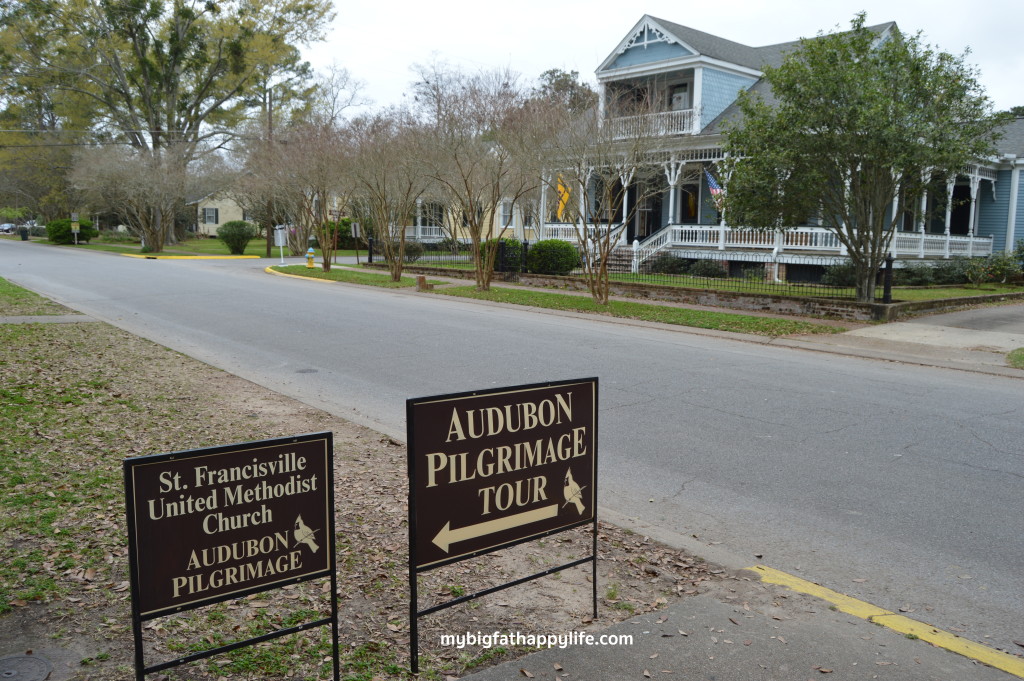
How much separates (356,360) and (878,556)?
8.14 m

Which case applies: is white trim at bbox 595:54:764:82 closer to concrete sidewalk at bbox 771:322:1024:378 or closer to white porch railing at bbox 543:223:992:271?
white porch railing at bbox 543:223:992:271

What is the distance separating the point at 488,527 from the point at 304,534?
88 cm

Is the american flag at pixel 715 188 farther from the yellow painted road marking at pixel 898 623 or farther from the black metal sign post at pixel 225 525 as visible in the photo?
the black metal sign post at pixel 225 525

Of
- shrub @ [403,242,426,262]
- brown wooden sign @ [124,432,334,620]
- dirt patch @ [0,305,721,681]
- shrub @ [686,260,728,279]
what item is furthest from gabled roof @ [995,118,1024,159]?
brown wooden sign @ [124,432,334,620]

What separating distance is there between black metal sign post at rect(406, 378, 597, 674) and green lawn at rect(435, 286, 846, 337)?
1247cm

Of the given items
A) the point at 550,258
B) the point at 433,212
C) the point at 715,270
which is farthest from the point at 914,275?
the point at 433,212

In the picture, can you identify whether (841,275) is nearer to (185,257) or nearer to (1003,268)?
(1003,268)

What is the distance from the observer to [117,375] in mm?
9820

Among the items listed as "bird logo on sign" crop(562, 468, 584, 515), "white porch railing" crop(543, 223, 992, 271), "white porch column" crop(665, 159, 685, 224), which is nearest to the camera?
"bird logo on sign" crop(562, 468, 584, 515)

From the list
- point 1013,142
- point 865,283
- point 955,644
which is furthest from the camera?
point 1013,142

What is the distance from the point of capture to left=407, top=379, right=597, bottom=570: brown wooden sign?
3607 millimetres

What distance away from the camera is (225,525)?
3180mm

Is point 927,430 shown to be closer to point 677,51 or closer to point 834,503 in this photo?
point 834,503

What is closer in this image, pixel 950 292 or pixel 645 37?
pixel 950 292
